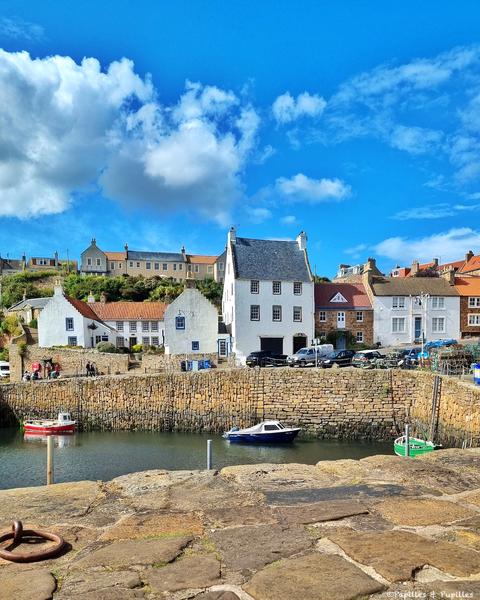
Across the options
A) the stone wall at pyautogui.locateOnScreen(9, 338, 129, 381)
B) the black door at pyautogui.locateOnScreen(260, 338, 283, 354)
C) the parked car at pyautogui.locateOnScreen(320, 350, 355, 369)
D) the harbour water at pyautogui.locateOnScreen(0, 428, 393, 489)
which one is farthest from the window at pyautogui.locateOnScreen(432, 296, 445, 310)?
the stone wall at pyautogui.locateOnScreen(9, 338, 129, 381)

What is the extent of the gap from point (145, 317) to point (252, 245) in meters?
15.0


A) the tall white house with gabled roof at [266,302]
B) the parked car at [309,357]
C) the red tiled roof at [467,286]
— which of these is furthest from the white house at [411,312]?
the parked car at [309,357]

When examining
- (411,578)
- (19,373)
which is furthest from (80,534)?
(19,373)

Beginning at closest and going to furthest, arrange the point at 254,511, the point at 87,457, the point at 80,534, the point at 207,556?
1. the point at 207,556
2. the point at 80,534
3. the point at 254,511
4. the point at 87,457

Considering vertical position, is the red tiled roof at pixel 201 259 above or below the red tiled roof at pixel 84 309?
above

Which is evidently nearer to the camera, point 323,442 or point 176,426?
point 323,442

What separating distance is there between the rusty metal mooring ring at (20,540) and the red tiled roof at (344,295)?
45.7 m

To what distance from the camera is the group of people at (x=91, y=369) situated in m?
39.8

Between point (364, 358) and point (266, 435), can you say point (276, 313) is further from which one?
point (266, 435)

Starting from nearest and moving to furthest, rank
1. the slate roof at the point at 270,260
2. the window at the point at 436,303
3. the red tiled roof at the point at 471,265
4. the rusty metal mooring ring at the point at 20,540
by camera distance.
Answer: the rusty metal mooring ring at the point at 20,540
the slate roof at the point at 270,260
the window at the point at 436,303
the red tiled roof at the point at 471,265

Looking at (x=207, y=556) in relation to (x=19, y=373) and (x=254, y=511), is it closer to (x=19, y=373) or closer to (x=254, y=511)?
(x=254, y=511)

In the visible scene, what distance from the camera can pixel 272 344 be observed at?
151ft

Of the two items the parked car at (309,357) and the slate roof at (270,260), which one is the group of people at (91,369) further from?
the parked car at (309,357)

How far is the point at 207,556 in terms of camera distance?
302cm
